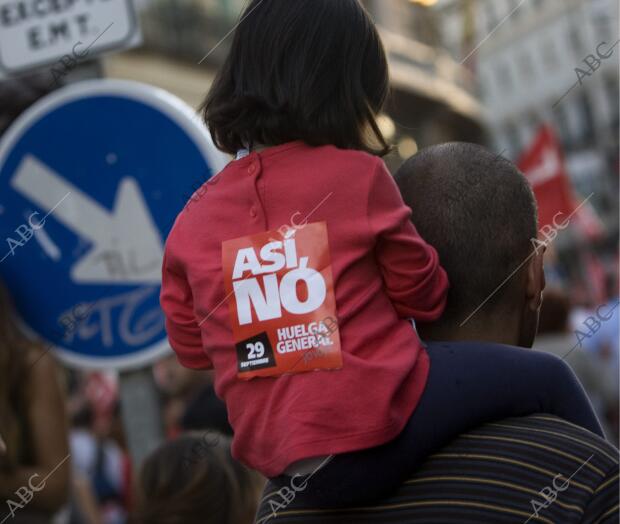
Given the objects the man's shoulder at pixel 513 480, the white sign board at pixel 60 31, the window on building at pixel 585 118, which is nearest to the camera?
the man's shoulder at pixel 513 480

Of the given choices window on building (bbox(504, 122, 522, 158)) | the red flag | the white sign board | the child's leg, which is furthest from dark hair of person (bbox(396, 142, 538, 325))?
window on building (bbox(504, 122, 522, 158))

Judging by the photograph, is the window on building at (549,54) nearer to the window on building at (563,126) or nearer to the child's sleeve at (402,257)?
the window on building at (563,126)

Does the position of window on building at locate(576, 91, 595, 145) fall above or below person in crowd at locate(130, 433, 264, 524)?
below

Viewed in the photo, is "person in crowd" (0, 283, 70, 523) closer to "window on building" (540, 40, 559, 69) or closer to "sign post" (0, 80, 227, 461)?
"sign post" (0, 80, 227, 461)

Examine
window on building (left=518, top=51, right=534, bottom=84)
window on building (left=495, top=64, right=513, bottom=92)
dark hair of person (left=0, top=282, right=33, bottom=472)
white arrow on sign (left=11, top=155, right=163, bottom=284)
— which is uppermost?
white arrow on sign (left=11, top=155, right=163, bottom=284)

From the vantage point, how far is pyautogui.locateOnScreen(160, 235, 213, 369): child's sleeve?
2.12 meters

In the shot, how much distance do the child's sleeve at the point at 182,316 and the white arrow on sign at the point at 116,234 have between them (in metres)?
1.31

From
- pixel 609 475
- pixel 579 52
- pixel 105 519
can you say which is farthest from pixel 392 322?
pixel 579 52

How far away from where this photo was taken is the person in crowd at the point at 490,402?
188cm

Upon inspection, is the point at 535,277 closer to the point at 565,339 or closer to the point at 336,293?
the point at 336,293

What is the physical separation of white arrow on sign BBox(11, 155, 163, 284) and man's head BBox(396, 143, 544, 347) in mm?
1425

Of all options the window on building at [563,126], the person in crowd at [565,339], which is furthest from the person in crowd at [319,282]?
the window on building at [563,126]

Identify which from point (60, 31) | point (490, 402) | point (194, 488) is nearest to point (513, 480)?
point (490, 402)

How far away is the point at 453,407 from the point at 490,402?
0.06 metres
